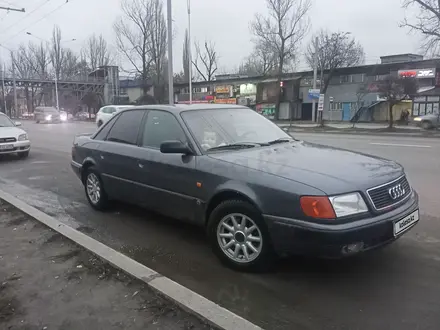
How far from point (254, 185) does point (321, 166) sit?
25.8 inches

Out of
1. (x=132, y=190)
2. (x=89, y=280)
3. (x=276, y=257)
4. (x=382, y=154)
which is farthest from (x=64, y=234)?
(x=382, y=154)

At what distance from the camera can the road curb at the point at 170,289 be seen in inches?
110

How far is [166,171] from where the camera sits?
4.42 meters

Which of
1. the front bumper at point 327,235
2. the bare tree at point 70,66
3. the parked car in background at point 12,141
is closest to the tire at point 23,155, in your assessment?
the parked car in background at point 12,141

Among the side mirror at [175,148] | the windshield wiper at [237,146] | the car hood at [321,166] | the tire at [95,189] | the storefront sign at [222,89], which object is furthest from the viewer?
the storefront sign at [222,89]

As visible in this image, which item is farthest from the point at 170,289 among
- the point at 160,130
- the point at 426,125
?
the point at 426,125

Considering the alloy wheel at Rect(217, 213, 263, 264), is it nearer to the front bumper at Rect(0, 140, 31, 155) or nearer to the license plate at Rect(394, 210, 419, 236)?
the license plate at Rect(394, 210, 419, 236)

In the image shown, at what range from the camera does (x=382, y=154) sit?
458 inches

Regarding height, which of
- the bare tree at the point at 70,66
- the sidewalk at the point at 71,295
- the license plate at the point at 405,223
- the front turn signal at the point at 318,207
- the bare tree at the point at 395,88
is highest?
the bare tree at the point at 70,66

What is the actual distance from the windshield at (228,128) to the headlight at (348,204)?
1440mm

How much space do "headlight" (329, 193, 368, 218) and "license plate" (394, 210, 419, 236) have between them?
41 centimetres

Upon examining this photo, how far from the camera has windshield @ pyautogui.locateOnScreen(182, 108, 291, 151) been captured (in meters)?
4.36

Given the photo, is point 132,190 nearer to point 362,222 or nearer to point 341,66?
point 362,222

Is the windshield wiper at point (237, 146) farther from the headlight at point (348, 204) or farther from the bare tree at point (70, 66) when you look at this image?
the bare tree at point (70, 66)
